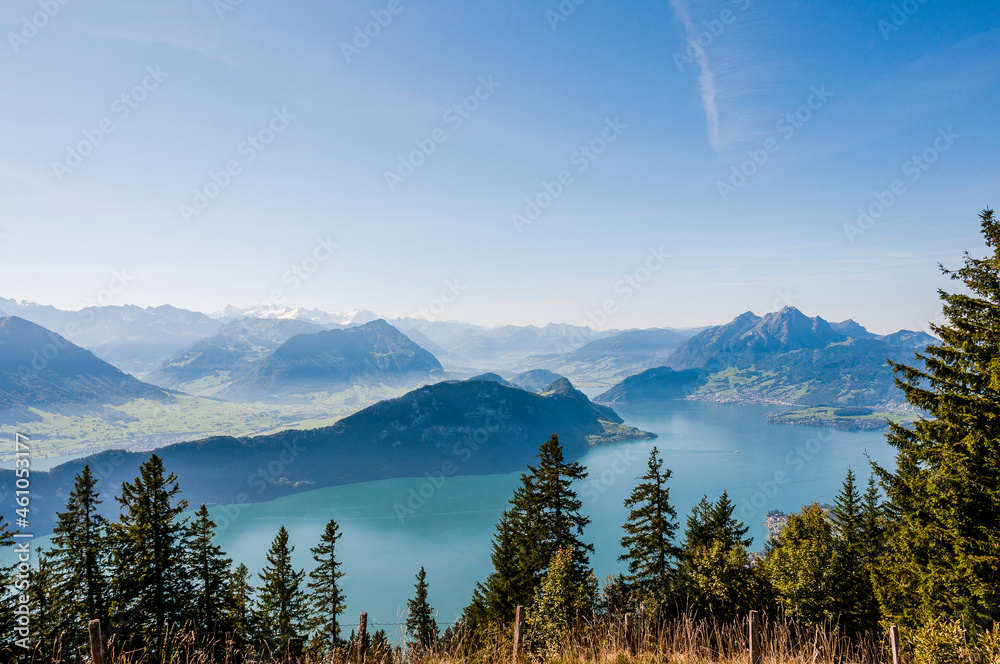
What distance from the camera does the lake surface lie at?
Result: 83.9m

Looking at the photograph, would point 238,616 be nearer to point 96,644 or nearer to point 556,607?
point 556,607

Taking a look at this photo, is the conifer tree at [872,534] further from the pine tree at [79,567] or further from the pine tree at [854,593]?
the pine tree at [79,567]

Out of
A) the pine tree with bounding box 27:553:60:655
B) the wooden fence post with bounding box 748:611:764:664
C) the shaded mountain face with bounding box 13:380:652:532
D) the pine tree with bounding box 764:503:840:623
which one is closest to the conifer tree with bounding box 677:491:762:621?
the pine tree with bounding box 764:503:840:623

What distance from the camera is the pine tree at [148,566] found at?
65.1 ft

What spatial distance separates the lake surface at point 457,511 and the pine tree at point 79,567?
42779 millimetres

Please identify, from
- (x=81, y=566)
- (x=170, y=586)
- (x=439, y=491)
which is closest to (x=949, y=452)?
(x=170, y=586)

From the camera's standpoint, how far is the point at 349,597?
7644cm

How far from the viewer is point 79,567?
20.1 meters

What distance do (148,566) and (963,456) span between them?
28.9 metres

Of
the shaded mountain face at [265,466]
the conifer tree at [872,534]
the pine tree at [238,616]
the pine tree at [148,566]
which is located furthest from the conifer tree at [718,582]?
the shaded mountain face at [265,466]

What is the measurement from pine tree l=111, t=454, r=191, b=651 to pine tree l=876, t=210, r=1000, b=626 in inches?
1025

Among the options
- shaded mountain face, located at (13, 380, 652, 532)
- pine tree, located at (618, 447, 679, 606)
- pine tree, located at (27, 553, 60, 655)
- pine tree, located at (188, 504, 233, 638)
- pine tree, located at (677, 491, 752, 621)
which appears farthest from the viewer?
shaded mountain face, located at (13, 380, 652, 532)

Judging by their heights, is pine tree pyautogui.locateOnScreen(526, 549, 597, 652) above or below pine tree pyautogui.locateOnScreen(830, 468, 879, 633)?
above

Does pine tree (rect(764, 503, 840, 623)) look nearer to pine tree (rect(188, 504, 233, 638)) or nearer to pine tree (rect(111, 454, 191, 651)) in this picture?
pine tree (rect(188, 504, 233, 638))
